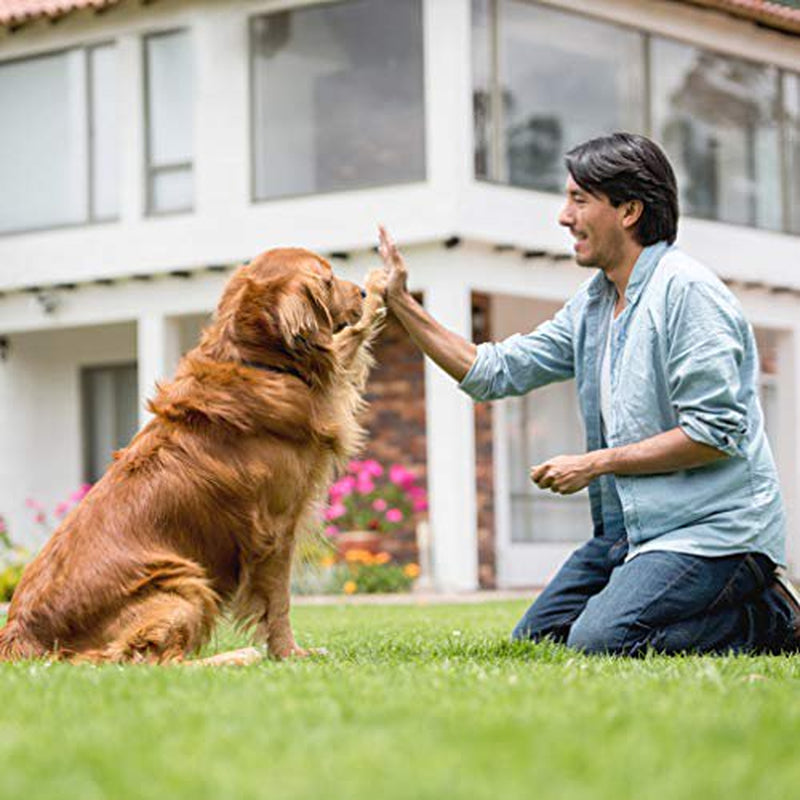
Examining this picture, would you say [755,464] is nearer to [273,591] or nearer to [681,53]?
[273,591]

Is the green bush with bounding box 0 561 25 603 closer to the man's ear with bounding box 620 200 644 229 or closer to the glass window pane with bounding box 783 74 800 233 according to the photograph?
the man's ear with bounding box 620 200 644 229

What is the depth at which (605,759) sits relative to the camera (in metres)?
2.86

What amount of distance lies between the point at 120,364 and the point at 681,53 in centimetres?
734

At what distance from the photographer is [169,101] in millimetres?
16156

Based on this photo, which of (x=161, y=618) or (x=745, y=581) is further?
(x=745, y=581)

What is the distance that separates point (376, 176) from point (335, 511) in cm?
339

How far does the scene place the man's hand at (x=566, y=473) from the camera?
5.39 meters

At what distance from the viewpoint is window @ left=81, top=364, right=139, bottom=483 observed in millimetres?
17844

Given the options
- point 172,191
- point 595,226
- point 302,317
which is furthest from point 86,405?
point 302,317

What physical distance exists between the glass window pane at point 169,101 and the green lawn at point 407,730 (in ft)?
39.1

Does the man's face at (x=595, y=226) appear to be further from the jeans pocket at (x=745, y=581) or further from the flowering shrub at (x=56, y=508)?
the flowering shrub at (x=56, y=508)

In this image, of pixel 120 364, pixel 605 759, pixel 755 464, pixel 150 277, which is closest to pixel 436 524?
pixel 150 277

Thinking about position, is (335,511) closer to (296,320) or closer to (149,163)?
(149,163)

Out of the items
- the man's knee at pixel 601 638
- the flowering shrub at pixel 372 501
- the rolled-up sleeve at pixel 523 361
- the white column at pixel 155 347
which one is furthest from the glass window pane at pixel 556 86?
the man's knee at pixel 601 638
